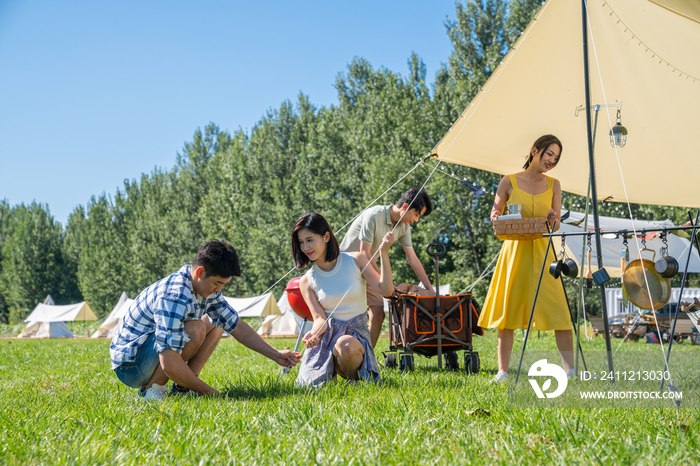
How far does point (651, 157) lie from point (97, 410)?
4.51 metres

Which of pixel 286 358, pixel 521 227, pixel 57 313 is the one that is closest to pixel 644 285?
pixel 521 227

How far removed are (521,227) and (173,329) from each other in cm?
205

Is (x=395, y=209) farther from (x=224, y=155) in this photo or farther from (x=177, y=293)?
(x=224, y=155)

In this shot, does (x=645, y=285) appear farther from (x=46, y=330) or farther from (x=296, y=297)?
Answer: (x=46, y=330)

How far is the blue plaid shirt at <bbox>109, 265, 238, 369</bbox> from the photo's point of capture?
271 centimetres

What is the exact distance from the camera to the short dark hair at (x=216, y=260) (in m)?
2.84

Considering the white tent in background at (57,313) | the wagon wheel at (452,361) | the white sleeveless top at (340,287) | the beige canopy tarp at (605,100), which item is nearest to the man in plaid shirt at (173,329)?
the white sleeveless top at (340,287)

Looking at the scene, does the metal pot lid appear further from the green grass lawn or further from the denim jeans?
the denim jeans

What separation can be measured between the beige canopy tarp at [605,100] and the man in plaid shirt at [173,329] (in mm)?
2312

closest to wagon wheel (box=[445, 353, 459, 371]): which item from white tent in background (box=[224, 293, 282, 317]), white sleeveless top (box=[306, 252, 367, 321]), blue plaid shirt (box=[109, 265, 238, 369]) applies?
white sleeveless top (box=[306, 252, 367, 321])

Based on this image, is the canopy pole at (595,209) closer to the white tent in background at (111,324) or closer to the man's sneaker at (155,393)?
the man's sneaker at (155,393)

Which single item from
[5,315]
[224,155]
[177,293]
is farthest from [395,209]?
[5,315]

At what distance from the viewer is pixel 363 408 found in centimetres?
241

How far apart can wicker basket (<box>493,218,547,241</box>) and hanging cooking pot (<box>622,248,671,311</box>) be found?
521 mm
